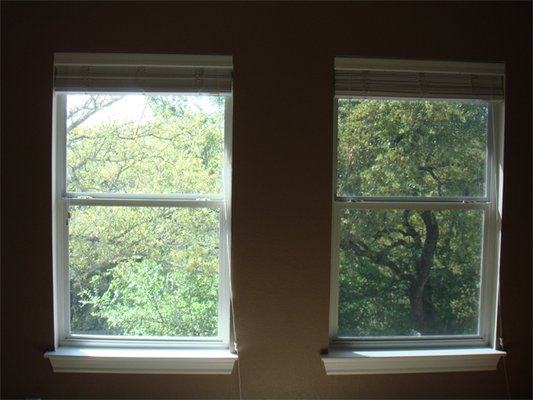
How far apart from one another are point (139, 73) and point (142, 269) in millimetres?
1005

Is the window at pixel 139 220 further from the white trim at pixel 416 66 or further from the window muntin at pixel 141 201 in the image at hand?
the white trim at pixel 416 66

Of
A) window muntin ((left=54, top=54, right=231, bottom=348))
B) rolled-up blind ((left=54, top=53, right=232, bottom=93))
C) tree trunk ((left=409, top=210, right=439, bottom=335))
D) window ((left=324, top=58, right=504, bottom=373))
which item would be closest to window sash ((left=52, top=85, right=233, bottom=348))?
window muntin ((left=54, top=54, right=231, bottom=348))

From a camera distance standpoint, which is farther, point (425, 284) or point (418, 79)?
point (425, 284)

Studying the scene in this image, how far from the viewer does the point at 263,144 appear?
200 centimetres

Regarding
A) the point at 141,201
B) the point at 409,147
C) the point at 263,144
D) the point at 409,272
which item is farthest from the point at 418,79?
the point at 141,201

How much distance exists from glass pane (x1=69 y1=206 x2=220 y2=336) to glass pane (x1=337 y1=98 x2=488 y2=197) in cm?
80

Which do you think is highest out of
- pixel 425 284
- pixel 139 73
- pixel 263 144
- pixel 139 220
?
pixel 139 73

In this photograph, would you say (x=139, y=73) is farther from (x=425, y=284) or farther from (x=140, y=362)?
(x=425, y=284)

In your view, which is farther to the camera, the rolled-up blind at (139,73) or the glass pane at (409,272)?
the glass pane at (409,272)

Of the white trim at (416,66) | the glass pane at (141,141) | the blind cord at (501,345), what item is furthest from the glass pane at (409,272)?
the glass pane at (141,141)

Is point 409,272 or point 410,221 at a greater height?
point 410,221

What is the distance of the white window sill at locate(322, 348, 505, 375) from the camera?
2.04 meters

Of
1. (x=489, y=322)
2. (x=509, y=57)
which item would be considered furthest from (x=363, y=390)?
(x=509, y=57)

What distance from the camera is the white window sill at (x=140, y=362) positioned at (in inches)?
79.4
